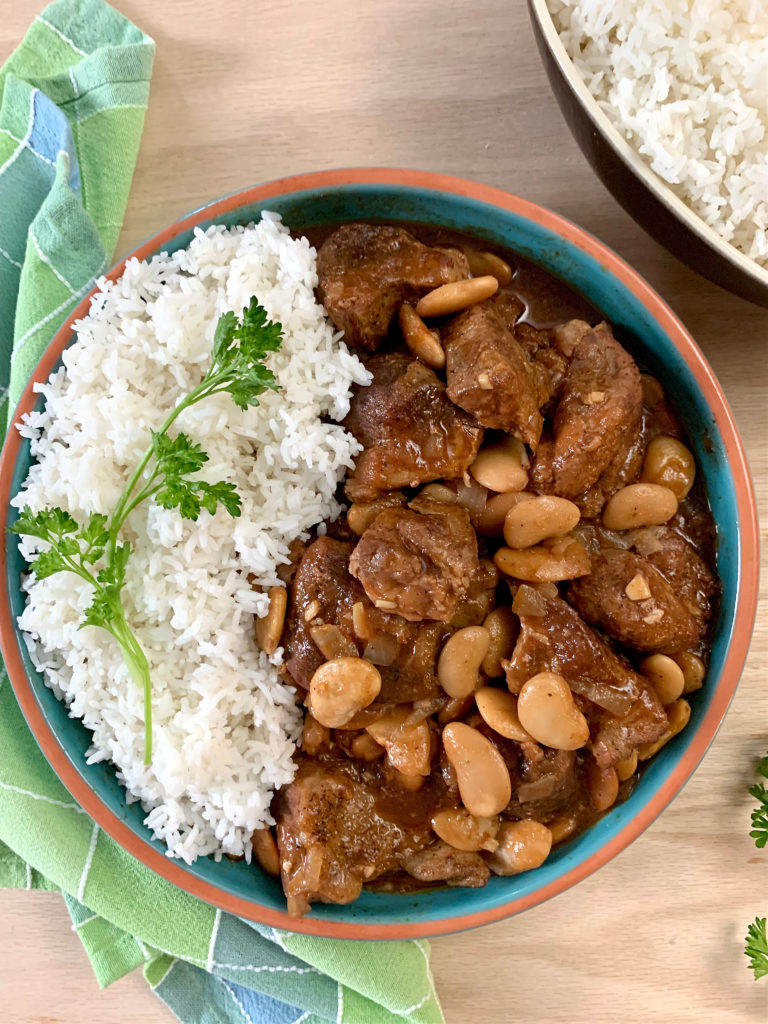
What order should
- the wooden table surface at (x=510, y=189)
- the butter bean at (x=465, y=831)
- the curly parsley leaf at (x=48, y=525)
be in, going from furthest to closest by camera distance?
the wooden table surface at (x=510, y=189) → the butter bean at (x=465, y=831) → the curly parsley leaf at (x=48, y=525)

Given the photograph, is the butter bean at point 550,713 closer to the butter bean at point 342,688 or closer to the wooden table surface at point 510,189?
the butter bean at point 342,688

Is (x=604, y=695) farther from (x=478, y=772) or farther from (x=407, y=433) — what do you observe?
(x=407, y=433)

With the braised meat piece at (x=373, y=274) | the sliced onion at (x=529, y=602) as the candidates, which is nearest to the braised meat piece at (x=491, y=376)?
the braised meat piece at (x=373, y=274)

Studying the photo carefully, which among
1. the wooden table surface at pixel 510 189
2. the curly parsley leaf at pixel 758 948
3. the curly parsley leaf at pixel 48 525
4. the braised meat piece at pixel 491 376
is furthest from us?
the wooden table surface at pixel 510 189

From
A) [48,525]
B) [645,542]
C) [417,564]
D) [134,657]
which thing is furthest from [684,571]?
[48,525]

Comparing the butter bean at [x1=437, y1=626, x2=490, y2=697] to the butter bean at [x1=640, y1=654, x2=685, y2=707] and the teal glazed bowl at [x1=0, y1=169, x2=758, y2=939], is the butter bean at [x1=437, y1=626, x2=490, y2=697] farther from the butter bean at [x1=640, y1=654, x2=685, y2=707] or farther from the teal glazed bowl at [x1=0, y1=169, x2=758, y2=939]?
the teal glazed bowl at [x1=0, y1=169, x2=758, y2=939]

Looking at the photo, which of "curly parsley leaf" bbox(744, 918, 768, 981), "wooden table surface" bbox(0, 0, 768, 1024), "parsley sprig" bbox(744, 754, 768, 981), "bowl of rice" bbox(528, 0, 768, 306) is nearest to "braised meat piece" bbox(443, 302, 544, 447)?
"bowl of rice" bbox(528, 0, 768, 306)

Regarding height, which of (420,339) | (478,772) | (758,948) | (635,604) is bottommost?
(758,948)
